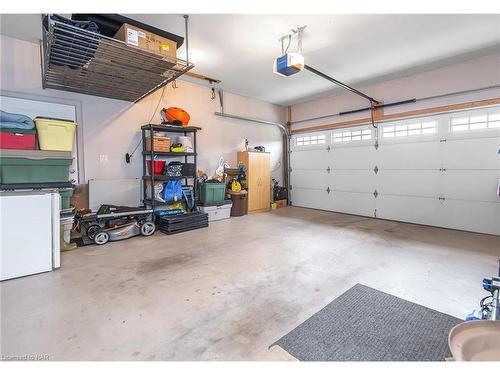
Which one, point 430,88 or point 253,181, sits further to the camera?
point 253,181

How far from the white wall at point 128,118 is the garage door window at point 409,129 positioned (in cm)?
296

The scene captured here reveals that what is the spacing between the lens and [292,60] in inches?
131

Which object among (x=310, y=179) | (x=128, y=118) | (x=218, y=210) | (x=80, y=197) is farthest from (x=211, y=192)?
(x=310, y=179)

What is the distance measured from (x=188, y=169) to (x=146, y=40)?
2.49 m

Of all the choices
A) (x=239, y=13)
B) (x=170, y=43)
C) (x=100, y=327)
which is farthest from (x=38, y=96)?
(x=100, y=327)

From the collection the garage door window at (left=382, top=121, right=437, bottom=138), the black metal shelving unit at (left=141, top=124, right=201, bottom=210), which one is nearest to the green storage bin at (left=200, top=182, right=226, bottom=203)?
the black metal shelving unit at (left=141, top=124, right=201, bottom=210)

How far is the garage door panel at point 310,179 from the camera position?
257 inches

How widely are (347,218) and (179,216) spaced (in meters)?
3.57

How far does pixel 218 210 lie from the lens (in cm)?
536

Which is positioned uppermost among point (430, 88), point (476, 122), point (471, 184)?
point (430, 88)

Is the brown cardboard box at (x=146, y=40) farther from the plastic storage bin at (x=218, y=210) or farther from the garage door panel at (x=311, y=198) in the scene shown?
the garage door panel at (x=311, y=198)

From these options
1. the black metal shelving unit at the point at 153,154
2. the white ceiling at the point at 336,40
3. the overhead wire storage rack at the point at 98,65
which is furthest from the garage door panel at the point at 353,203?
the overhead wire storage rack at the point at 98,65

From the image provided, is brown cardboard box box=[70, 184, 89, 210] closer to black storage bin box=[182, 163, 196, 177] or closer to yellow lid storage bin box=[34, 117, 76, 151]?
yellow lid storage bin box=[34, 117, 76, 151]

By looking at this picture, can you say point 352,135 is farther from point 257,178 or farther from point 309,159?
point 257,178
